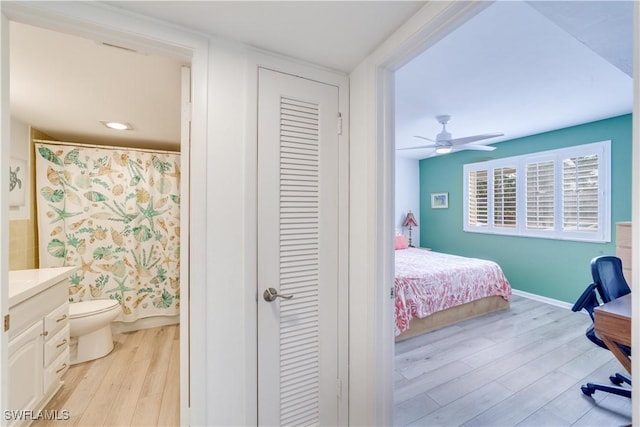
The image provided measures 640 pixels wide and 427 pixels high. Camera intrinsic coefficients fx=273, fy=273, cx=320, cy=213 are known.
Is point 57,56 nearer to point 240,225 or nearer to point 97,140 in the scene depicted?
point 240,225

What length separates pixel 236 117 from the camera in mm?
1309

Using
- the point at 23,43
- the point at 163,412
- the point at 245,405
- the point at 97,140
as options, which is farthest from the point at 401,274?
the point at 97,140

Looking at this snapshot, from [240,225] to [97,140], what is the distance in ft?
9.78

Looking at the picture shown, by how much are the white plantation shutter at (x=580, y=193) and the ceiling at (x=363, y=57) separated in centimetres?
52

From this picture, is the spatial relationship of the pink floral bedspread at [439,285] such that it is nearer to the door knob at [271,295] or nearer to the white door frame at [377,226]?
the white door frame at [377,226]

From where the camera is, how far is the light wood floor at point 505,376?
5.72 feet

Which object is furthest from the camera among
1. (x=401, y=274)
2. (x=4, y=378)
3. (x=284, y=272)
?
(x=401, y=274)

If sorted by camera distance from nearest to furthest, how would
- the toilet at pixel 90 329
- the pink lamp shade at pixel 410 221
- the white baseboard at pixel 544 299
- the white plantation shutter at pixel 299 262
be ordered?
the white plantation shutter at pixel 299 262 → the toilet at pixel 90 329 → the white baseboard at pixel 544 299 → the pink lamp shade at pixel 410 221

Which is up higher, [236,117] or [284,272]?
[236,117]

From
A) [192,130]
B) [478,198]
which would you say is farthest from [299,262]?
[478,198]

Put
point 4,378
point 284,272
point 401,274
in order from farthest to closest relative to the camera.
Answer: point 401,274, point 284,272, point 4,378

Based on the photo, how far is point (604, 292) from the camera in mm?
1796

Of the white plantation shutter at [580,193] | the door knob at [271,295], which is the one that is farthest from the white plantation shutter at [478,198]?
the door knob at [271,295]

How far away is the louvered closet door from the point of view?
4.46ft
